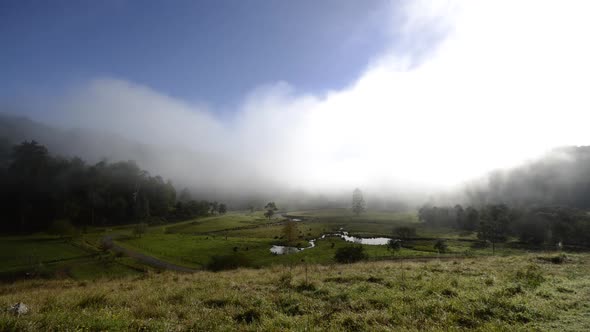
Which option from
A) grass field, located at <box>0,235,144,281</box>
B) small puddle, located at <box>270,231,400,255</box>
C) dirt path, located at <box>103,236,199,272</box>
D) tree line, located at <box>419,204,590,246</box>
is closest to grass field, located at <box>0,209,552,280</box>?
grass field, located at <box>0,235,144,281</box>

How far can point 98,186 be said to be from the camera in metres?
189

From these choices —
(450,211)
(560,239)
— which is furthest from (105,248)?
(450,211)

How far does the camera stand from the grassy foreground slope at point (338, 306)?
31.2 ft

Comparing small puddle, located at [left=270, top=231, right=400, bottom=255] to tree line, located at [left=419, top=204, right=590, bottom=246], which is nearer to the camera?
small puddle, located at [left=270, top=231, right=400, bottom=255]

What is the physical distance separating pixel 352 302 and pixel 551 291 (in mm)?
9910

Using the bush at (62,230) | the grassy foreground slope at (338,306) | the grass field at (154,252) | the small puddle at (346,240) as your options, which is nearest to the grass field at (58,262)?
the grass field at (154,252)

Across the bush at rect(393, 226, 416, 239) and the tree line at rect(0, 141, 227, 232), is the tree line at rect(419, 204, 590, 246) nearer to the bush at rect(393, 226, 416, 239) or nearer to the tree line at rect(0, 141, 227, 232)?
the bush at rect(393, 226, 416, 239)

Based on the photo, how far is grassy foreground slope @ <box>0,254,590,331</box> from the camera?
31.2 ft

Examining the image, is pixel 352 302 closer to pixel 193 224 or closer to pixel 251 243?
pixel 251 243

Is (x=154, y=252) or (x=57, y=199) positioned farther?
(x=57, y=199)

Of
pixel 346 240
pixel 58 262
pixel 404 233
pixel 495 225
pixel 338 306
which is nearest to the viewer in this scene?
pixel 338 306

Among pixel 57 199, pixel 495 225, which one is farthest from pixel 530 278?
pixel 57 199

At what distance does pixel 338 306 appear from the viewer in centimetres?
1214

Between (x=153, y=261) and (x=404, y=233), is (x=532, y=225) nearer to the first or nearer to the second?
(x=404, y=233)
